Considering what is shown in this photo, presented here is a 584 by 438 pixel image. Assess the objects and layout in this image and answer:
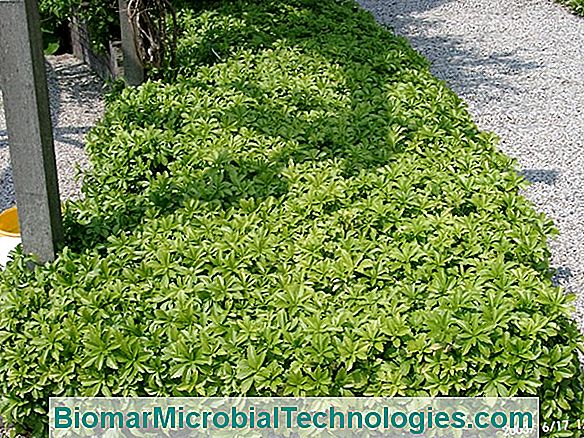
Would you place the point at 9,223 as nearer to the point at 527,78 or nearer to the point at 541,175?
the point at 541,175

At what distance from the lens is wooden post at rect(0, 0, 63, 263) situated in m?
2.27

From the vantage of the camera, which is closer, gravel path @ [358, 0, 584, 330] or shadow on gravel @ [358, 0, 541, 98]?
gravel path @ [358, 0, 584, 330]

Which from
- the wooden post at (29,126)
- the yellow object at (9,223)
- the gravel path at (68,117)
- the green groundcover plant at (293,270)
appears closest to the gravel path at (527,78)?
the green groundcover plant at (293,270)

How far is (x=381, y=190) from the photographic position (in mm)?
2801

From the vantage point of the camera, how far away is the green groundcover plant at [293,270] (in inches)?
80.9

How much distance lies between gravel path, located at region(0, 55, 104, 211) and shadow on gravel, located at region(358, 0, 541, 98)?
8.29ft

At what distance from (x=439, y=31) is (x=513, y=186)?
17.0 ft

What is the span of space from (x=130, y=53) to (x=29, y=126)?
7.05ft

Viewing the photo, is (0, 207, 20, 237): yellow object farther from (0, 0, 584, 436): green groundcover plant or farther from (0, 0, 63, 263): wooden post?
(0, 0, 63, 263): wooden post

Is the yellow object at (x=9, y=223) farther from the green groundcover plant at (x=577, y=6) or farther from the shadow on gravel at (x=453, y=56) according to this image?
the green groundcover plant at (x=577, y=6)

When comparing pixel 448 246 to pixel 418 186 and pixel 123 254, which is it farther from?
pixel 123 254

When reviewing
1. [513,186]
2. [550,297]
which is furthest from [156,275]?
[513,186]

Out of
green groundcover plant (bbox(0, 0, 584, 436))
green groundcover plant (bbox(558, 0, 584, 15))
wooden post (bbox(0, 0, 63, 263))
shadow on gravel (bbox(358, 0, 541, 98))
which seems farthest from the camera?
green groundcover plant (bbox(558, 0, 584, 15))

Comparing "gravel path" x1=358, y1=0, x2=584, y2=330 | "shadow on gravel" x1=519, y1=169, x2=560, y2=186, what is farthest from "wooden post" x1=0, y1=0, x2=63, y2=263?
"shadow on gravel" x1=519, y1=169, x2=560, y2=186
